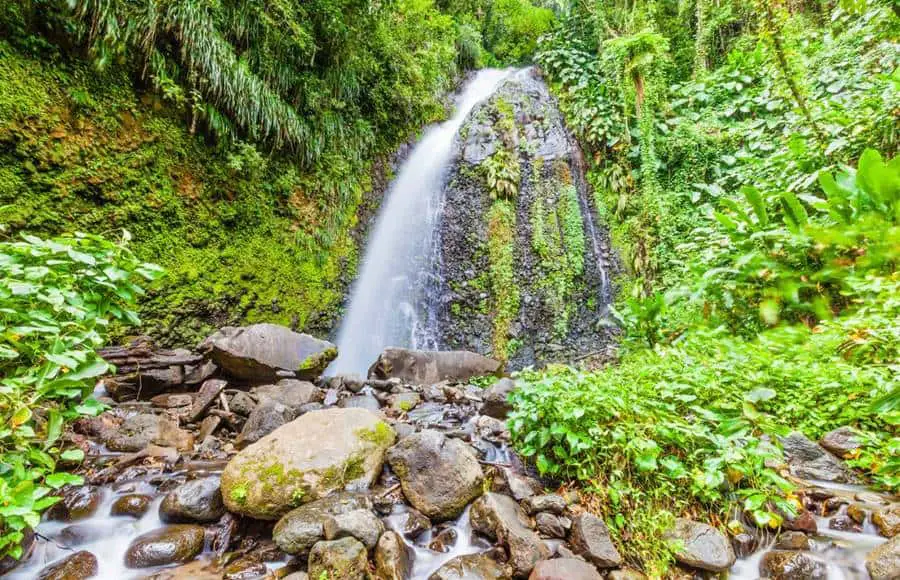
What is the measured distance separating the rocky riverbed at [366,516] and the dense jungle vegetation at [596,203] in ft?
0.62

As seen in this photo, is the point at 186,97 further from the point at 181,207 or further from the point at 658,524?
the point at 658,524

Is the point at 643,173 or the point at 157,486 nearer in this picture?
the point at 157,486

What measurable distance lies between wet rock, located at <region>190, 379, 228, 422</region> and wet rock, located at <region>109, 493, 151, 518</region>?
1242 mm

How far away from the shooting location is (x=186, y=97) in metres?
4.89

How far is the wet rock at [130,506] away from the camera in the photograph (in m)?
2.25

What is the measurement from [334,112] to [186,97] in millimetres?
2689

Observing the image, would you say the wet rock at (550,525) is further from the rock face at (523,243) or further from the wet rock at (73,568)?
the rock face at (523,243)

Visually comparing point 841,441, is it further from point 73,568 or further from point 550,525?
point 73,568

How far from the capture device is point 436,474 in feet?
7.67

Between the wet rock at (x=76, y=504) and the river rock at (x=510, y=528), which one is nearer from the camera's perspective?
the river rock at (x=510, y=528)

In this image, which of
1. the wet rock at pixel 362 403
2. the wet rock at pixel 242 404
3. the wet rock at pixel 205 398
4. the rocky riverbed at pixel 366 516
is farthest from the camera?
the wet rock at pixel 362 403

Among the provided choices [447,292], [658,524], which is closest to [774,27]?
[658,524]

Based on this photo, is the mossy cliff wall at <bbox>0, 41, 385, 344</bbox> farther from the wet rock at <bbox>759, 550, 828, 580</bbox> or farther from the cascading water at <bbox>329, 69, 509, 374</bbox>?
the wet rock at <bbox>759, 550, 828, 580</bbox>

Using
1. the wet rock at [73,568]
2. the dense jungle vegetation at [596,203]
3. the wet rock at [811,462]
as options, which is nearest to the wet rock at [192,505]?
the wet rock at [73,568]
